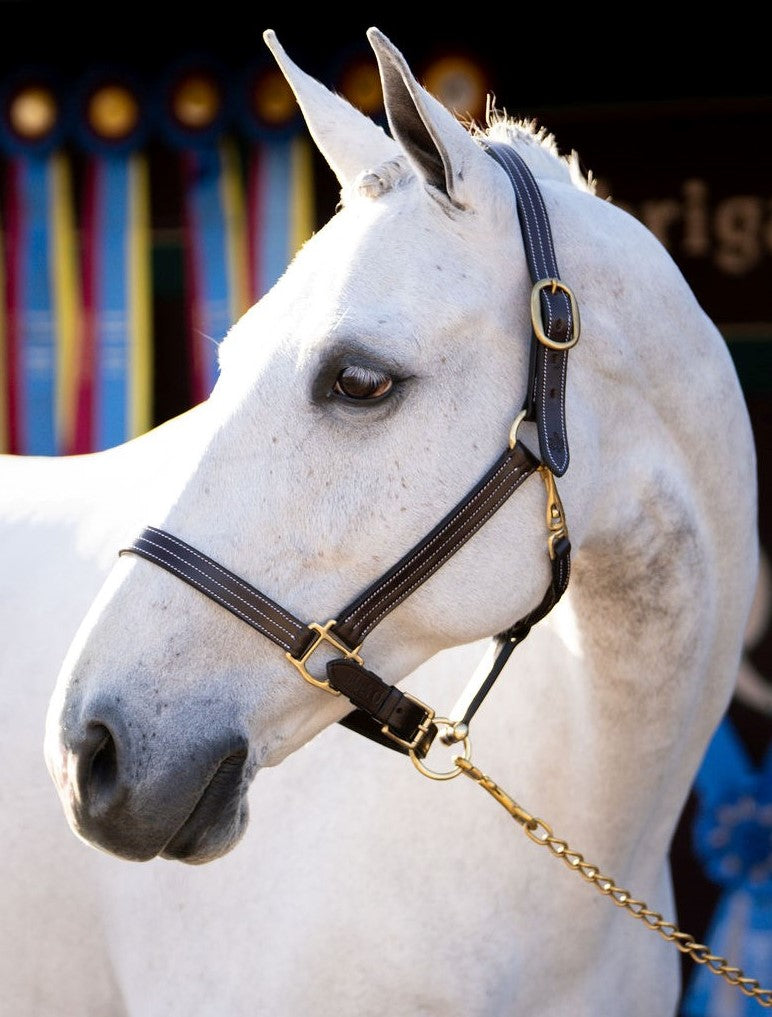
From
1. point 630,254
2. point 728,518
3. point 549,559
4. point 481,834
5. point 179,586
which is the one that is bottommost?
point 481,834

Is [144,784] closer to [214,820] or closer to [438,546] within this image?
[214,820]

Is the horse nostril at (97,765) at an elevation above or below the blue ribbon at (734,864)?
above

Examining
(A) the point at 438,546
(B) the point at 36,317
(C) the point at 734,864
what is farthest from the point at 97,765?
(B) the point at 36,317

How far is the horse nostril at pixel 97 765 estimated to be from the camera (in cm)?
133

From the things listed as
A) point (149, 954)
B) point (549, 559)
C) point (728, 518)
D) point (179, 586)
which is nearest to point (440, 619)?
point (549, 559)

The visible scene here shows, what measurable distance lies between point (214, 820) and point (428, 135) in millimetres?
873

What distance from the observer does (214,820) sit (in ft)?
4.60

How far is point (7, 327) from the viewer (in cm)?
363

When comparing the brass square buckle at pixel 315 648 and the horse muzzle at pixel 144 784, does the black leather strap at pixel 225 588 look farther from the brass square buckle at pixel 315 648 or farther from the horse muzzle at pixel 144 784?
the horse muzzle at pixel 144 784

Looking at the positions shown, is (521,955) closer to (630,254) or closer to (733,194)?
(630,254)

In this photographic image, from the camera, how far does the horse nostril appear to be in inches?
52.4

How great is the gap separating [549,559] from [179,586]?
47 cm

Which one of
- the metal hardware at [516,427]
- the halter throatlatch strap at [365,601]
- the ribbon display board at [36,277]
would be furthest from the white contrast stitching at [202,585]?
the ribbon display board at [36,277]

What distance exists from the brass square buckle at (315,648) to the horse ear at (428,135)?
0.56 metres
